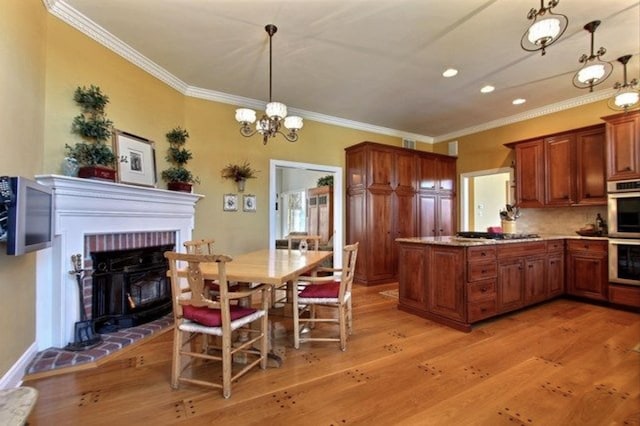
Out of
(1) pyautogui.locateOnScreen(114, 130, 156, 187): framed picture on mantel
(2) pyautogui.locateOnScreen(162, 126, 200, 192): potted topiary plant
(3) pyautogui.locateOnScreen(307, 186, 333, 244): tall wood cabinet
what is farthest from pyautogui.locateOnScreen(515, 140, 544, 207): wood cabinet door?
(1) pyautogui.locateOnScreen(114, 130, 156, 187): framed picture on mantel

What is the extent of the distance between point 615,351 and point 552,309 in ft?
4.17

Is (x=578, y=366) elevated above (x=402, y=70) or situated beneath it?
situated beneath

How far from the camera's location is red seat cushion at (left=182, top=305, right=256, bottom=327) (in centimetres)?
202

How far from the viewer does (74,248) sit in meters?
2.63

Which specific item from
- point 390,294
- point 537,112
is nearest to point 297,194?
point 390,294

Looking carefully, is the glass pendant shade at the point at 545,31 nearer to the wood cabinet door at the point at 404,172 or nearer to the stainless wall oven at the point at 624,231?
the stainless wall oven at the point at 624,231

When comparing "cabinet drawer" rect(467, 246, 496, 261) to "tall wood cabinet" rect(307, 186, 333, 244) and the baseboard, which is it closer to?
"tall wood cabinet" rect(307, 186, 333, 244)

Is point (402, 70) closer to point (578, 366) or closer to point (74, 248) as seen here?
point (578, 366)

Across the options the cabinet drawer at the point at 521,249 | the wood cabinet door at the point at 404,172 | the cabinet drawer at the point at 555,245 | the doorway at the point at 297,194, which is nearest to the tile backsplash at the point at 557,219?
the cabinet drawer at the point at 555,245

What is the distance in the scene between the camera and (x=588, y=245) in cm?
409

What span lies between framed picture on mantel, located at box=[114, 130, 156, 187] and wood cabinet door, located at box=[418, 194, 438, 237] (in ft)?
14.7

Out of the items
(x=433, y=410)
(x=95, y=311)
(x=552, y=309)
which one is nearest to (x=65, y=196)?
(x=95, y=311)

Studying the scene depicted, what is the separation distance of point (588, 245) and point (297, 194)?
21.6ft

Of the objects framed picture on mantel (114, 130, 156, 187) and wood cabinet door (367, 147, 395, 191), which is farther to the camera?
wood cabinet door (367, 147, 395, 191)
